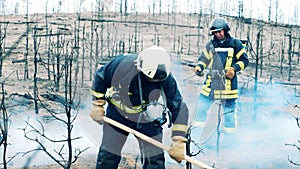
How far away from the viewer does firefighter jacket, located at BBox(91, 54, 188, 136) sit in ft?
14.0

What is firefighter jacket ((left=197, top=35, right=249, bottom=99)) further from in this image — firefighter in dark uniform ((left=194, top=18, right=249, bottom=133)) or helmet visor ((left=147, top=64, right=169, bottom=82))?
helmet visor ((left=147, top=64, right=169, bottom=82))

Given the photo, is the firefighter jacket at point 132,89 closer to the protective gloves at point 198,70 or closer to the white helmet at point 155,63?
the white helmet at point 155,63

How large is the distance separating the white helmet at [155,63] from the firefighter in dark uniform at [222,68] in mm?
2981

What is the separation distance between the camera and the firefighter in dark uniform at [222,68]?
691cm

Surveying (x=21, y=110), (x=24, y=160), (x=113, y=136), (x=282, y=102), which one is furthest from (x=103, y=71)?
(x=282, y=102)

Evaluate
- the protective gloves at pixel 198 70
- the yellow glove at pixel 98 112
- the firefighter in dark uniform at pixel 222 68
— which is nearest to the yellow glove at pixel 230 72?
the firefighter in dark uniform at pixel 222 68

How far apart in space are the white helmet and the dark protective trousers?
616mm

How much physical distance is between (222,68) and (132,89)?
10.1 feet

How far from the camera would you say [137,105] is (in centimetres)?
444

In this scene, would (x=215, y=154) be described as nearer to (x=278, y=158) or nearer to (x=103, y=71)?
(x=278, y=158)

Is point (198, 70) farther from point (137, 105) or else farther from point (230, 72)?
point (137, 105)

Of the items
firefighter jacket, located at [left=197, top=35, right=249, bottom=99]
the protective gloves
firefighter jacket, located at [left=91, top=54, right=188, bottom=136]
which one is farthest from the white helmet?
firefighter jacket, located at [left=197, top=35, right=249, bottom=99]

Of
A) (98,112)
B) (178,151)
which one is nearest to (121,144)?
(98,112)

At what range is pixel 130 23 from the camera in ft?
102
